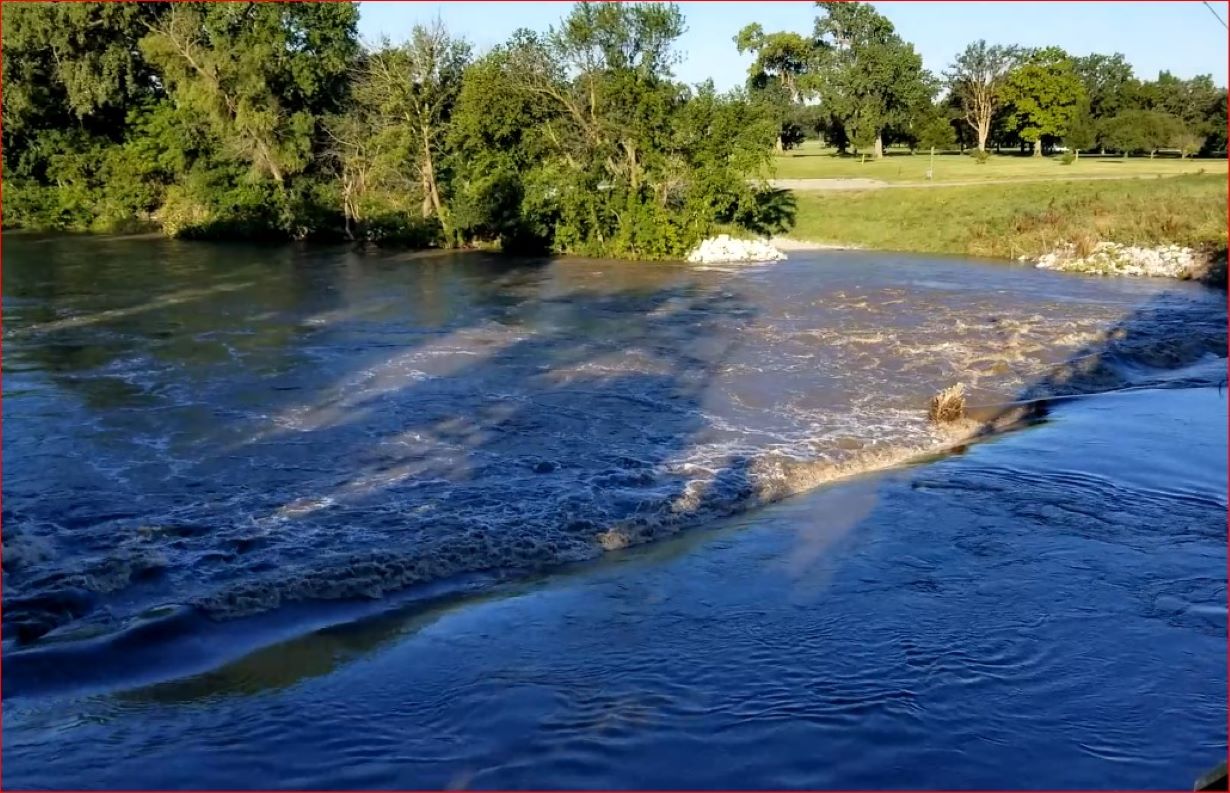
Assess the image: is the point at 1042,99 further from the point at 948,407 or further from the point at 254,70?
the point at 948,407

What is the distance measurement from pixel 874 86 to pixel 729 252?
44544 mm

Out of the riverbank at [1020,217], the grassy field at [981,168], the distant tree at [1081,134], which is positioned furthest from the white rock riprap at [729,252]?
the distant tree at [1081,134]

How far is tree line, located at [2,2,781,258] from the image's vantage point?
3959 centimetres

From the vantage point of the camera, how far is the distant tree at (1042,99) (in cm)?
7362

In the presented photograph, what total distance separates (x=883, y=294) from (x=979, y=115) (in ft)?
186

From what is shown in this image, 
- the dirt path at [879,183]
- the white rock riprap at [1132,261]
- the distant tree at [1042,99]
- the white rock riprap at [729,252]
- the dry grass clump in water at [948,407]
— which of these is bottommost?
the dry grass clump in water at [948,407]

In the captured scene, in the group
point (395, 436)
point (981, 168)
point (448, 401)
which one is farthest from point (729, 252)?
point (981, 168)

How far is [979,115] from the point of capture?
264ft

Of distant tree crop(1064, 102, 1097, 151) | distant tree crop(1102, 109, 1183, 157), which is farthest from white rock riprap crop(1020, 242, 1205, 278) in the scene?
distant tree crop(1064, 102, 1097, 151)

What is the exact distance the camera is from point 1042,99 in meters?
74.2

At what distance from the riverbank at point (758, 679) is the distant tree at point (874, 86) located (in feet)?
225

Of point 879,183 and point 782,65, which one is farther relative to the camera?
point 782,65

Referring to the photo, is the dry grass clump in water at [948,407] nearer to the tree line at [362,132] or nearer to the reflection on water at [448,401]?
the reflection on water at [448,401]

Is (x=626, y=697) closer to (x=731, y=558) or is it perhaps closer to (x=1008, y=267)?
(x=731, y=558)
